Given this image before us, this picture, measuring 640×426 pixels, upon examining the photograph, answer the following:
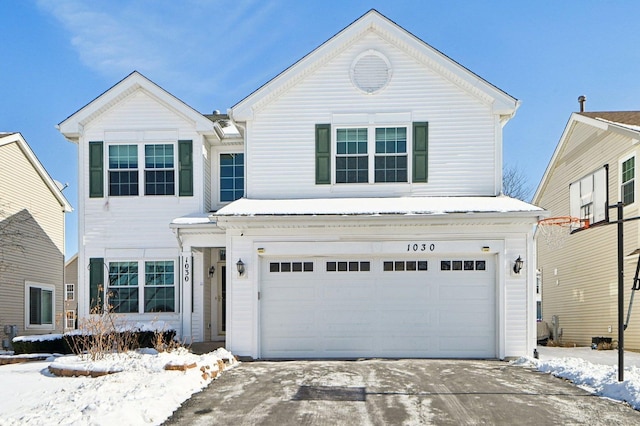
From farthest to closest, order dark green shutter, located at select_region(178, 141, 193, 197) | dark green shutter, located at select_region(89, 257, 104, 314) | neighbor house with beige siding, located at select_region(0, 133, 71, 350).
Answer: neighbor house with beige siding, located at select_region(0, 133, 71, 350) < dark green shutter, located at select_region(178, 141, 193, 197) < dark green shutter, located at select_region(89, 257, 104, 314)

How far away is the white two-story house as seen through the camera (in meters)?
12.7

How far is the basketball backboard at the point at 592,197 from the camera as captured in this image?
966cm

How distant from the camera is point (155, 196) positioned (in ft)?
50.4

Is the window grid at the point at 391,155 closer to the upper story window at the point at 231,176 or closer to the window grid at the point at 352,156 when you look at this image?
the window grid at the point at 352,156

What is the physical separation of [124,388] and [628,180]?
553 inches

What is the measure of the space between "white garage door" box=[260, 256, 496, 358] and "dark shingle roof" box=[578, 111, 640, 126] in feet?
25.4

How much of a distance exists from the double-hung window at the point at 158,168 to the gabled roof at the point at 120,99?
3.34ft

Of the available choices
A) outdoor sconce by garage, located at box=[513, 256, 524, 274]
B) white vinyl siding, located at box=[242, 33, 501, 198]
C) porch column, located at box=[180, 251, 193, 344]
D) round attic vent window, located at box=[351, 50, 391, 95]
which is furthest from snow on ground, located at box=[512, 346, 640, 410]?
porch column, located at box=[180, 251, 193, 344]

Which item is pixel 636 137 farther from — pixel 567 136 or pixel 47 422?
pixel 47 422

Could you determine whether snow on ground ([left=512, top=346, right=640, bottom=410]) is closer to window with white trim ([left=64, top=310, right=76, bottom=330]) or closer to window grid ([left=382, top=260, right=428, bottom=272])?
window grid ([left=382, top=260, right=428, bottom=272])

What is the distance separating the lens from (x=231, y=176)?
16.4m

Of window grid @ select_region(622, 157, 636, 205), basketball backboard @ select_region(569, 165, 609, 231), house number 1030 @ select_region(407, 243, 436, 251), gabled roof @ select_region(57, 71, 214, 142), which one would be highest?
gabled roof @ select_region(57, 71, 214, 142)

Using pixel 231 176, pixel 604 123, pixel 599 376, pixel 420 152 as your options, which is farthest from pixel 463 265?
pixel 604 123

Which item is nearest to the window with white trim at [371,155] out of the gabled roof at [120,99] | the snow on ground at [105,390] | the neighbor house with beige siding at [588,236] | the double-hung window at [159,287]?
the gabled roof at [120,99]
